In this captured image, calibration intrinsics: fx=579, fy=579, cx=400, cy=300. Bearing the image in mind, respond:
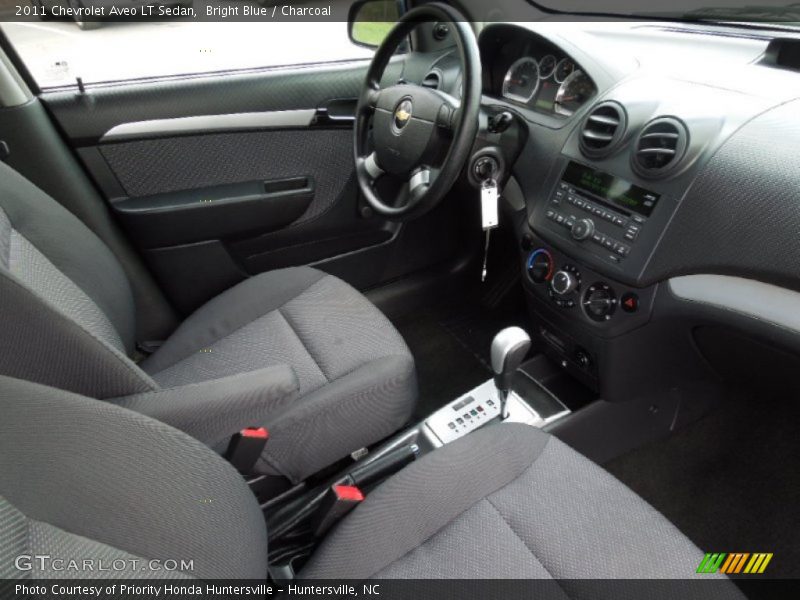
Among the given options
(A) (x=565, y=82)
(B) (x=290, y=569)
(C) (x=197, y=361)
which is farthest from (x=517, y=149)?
(B) (x=290, y=569)

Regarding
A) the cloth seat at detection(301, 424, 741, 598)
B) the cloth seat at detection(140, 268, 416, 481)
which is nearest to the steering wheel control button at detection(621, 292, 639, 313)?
the cloth seat at detection(301, 424, 741, 598)

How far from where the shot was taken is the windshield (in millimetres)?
1233

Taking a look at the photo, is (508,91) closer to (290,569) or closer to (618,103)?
(618,103)

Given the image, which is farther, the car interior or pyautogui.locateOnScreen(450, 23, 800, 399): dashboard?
pyautogui.locateOnScreen(450, 23, 800, 399): dashboard

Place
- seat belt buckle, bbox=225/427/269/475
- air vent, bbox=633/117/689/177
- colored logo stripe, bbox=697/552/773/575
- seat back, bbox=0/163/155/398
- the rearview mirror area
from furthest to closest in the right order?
the rearview mirror area → colored logo stripe, bbox=697/552/773/575 → air vent, bbox=633/117/689/177 → seat belt buckle, bbox=225/427/269/475 → seat back, bbox=0/163/155/398

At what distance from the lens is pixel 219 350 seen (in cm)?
124

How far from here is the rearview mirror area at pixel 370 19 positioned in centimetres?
173

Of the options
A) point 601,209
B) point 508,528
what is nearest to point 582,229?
point 601,209

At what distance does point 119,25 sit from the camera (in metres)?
1.64

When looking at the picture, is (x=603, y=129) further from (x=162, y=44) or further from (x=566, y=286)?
(x=162, y=44)

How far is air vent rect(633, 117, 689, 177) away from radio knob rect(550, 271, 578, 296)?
253 mm

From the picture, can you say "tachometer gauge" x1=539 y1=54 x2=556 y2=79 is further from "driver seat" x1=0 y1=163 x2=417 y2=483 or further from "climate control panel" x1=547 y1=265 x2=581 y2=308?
"driver seat" x1=0 y1=163 x2=417 y2=483

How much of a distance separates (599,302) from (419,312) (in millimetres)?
945

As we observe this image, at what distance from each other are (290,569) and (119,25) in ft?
5.00
